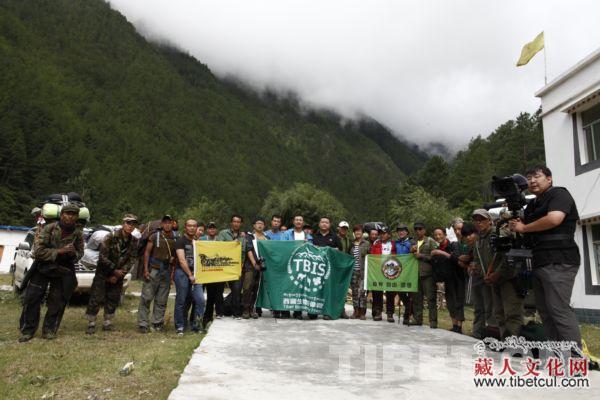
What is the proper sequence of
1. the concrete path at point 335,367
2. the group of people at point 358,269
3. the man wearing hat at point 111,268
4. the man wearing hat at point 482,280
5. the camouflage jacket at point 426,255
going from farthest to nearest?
the camouflage jacket at point 426,255 < the man wearing hat at point 111,268 < the man wearing hat at point 482,280 < the group of people at point 358,269 < the concrete path at point 335,367

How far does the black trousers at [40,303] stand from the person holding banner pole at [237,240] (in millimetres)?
2733

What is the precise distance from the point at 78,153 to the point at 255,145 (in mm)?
60555

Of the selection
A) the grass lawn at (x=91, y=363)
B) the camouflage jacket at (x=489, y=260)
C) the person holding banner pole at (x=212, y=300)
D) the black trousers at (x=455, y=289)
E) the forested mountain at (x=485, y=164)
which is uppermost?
the forested mountain at (x=485, y=164)

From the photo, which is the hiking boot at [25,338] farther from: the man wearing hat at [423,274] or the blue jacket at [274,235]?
the man wearing hat at [423,274]

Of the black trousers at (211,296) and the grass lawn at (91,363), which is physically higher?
the black trousers at (211,296)

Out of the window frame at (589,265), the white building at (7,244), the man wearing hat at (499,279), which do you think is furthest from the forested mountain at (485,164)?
the man wearing hat at (499,279)

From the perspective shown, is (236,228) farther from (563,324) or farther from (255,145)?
(255,145)

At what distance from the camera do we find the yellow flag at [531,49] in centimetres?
1611

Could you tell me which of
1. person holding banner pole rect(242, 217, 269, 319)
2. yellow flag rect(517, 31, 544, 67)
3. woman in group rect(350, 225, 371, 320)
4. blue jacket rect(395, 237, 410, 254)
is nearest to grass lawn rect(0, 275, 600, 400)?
person holding banner pole rect(242, 217, 269, 319)

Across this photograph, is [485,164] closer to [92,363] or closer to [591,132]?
[591,132]

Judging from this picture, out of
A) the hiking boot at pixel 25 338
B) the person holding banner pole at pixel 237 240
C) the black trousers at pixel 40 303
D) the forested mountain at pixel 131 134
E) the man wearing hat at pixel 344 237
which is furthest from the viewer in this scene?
the forested mountain at pixel 131 134

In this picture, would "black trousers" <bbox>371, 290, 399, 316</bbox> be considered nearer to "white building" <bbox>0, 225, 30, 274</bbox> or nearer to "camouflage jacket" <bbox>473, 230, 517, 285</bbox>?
"camouflage jacket" <bbox>473, 230, 517, 285</bbox>

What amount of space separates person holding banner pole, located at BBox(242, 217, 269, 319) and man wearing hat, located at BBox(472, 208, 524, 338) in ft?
12.3

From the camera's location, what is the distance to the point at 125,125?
110 m
